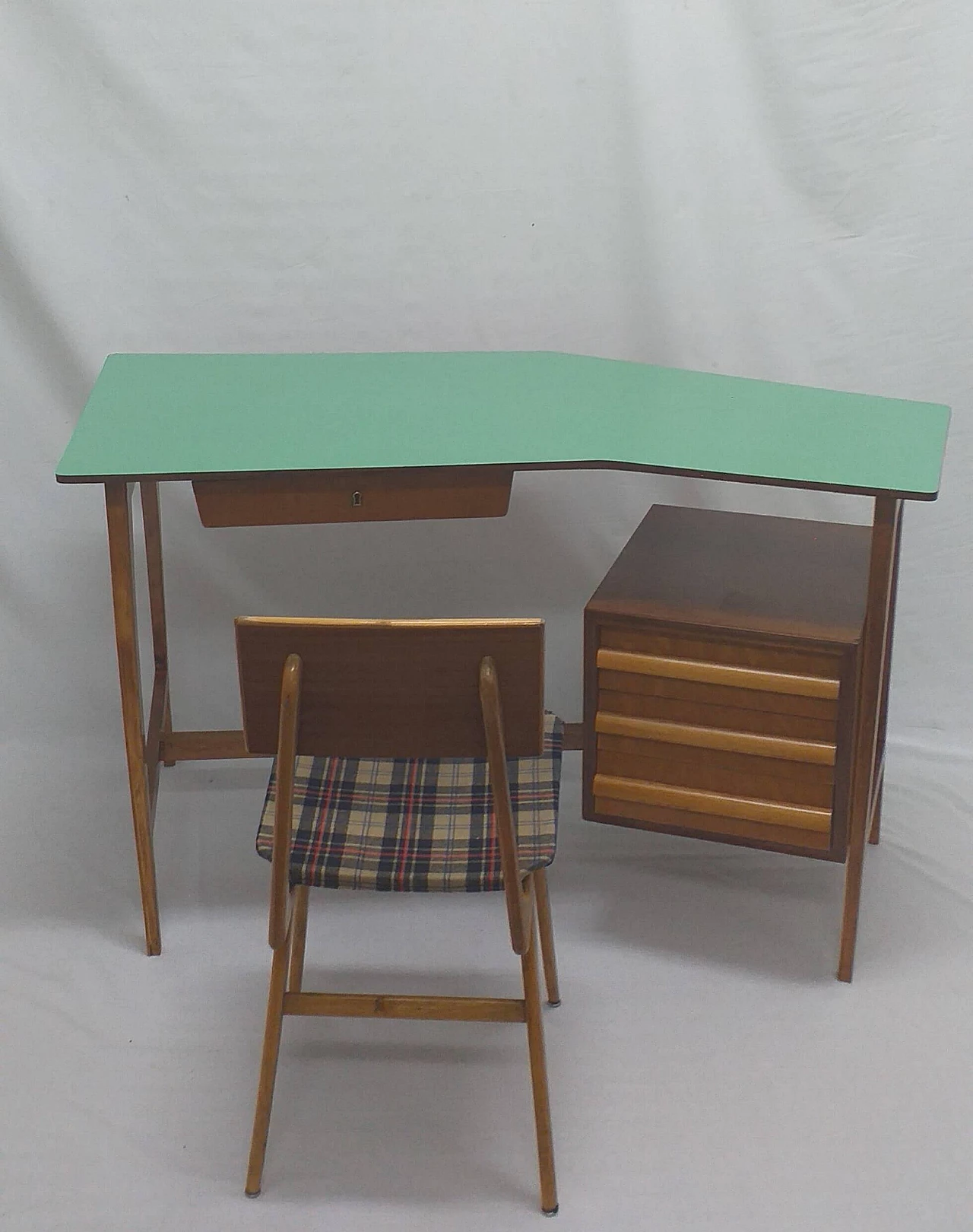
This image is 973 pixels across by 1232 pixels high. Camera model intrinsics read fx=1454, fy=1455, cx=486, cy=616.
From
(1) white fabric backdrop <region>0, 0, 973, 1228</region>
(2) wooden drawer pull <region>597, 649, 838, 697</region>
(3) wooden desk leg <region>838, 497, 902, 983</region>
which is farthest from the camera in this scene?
(1) white fabric backdrop <region>0, 0, 973, 1228</region>

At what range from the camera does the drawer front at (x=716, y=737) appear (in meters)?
2.23

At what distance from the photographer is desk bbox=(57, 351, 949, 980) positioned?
212cm

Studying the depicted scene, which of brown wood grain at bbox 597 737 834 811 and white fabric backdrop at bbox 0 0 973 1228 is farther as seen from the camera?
white fabric backdrop at bbox 0 0 973 1228

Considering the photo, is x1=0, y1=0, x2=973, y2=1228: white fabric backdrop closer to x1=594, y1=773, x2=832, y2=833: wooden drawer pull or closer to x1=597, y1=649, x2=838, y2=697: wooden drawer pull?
x1=594, y1=773, x2=832, y2=833: wooden drawer pull

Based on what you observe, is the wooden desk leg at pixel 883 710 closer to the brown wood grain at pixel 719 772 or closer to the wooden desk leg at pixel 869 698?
the wooden desk leg at pixel 869 698

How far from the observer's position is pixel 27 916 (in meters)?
2.56

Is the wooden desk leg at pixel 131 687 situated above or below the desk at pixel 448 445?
below

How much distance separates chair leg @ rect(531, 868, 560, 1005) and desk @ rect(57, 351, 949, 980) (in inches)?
19.0

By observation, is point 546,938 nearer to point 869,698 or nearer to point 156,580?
point 869,698

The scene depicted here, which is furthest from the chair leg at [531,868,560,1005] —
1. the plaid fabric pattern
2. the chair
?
the plaid fabric pattern

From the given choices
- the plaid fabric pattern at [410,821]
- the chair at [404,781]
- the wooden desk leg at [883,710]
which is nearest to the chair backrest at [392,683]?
the chair at [404,781]

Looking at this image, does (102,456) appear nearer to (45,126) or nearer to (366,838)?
(366,838)

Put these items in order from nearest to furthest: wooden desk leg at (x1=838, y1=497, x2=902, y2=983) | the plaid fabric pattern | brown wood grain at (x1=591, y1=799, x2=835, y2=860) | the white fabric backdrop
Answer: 1. the plaid fabric pattern
2. wooden desk leg at (x1=838, y1=497, x2=902, y2=983)
3. brown wood grain at (x1=591, y1=799, x2=835, y2=860)
4. the white fabric backdrop

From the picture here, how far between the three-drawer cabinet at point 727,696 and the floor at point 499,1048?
10.7 inches
